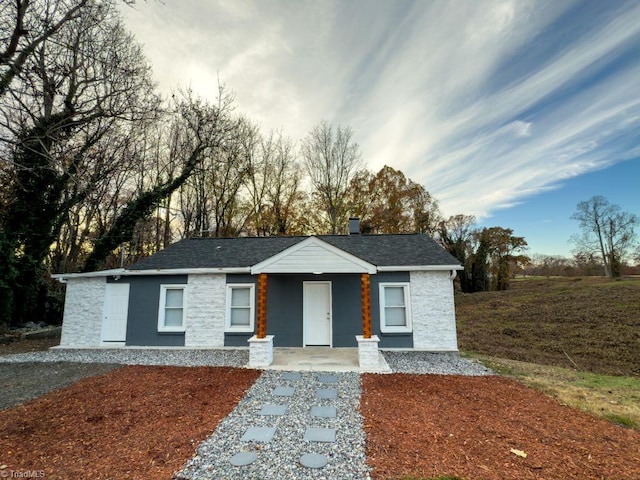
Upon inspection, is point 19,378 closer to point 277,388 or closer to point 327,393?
point 277,388

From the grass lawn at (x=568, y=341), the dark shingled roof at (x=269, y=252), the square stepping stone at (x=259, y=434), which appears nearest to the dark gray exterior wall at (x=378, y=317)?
the dark shingled roof at (x=269, y=252)

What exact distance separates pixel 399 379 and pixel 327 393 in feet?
6.69

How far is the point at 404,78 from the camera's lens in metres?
10.9

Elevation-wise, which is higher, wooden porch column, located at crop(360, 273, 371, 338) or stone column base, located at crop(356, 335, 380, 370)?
wooden porch column, located at crop(360, 273, 371, 338)

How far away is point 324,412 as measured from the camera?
4930mm

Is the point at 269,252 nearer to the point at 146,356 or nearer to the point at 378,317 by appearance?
the point at 378,317

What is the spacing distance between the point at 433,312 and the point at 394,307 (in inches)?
53.1

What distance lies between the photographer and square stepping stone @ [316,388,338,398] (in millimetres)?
5634

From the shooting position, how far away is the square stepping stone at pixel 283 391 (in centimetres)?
569

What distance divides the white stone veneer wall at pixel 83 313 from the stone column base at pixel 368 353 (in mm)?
9576

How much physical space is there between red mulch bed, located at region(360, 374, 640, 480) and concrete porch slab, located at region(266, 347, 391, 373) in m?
1.42

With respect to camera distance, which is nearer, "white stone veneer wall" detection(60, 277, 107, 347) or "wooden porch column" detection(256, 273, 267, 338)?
"wooden porch column" detection(256, 273, 267, 338)

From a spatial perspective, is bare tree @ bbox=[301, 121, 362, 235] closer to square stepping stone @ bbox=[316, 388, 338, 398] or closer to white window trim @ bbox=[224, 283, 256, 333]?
white window trim @ bbox=[224, 283, 256, 333]

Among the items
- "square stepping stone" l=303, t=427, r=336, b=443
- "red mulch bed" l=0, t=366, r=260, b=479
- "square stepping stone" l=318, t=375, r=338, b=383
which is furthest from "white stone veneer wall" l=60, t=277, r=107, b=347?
"square stepping stone" l=303, t=427, r=336, b=443
